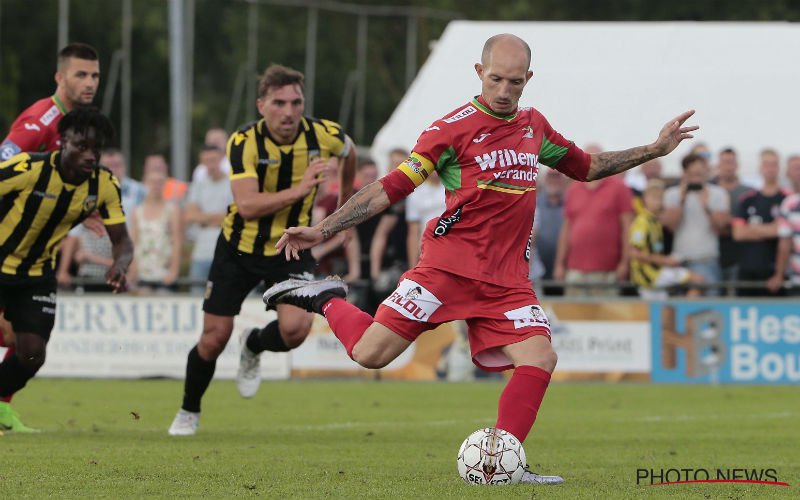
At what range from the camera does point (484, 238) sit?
812cm

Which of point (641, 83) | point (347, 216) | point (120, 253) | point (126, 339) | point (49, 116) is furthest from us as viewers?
point (641, 83)

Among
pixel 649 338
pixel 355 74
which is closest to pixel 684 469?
pixel 649 338

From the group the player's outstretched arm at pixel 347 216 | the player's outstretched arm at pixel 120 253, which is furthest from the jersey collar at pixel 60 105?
the player's outstretched arm at pixel 347 216

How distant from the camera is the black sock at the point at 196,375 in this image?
10938 millimetres

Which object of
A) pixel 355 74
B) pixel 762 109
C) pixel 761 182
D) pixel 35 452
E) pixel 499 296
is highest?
pixel 355 74

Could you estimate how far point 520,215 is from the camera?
321 inches

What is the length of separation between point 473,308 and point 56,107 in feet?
13.1

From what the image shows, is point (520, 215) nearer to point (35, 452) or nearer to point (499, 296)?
point (499, 296)

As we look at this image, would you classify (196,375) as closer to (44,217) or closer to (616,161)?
(44,217)

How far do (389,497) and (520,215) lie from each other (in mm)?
1693

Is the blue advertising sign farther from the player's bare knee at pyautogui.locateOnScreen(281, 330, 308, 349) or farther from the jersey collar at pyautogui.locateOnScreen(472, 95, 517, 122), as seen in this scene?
the jersey collar at pyautogui.locateOnScreen(472, 95, 517, 122)

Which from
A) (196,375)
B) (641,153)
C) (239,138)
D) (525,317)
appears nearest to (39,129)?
(239,138)

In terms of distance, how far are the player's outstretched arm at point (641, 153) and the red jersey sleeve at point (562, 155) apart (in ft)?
0.18

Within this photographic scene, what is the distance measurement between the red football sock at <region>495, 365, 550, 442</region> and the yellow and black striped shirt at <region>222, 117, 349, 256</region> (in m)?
3.11
